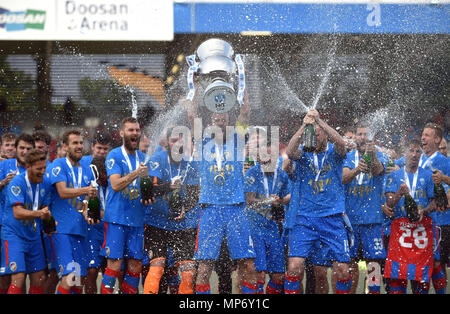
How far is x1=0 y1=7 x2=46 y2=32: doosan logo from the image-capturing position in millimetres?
6426

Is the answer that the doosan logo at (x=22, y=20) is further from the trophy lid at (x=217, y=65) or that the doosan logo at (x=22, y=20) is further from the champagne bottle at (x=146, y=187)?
the champagne bottle at (x=146, y=187)

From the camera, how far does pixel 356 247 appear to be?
215 inches

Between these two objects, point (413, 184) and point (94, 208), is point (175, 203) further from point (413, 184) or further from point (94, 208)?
point (413, 184)

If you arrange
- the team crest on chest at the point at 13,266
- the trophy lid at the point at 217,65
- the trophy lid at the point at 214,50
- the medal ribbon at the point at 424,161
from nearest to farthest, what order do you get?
1. the team crest on chest at the point at 13,266
2. the trophy lid at the point at 217,65
3. the trophy lid at the point at 214,50
4. the medal ribbon at the point at 424,161

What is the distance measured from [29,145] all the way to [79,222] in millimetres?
782

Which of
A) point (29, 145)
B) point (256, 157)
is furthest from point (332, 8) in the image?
point (29, 145)

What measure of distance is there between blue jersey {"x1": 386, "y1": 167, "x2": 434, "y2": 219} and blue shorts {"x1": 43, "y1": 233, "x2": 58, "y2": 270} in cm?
289

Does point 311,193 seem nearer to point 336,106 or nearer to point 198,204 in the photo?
point 198,204

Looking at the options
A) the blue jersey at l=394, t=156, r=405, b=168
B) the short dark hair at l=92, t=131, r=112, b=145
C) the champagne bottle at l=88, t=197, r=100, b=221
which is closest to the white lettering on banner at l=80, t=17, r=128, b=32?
the short dark hair at l=92, t=131, r=112, b=145

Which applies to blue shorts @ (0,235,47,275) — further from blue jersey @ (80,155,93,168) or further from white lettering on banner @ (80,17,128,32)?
white lettering on banner @ (80,17,128,32)

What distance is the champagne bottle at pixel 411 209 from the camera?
17.7 ft

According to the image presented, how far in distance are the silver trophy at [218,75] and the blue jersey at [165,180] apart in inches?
23.2

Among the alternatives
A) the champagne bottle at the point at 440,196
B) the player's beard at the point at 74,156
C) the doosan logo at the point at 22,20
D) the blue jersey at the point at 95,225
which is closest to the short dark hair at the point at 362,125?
the champagne bottle at the point at 440,196
